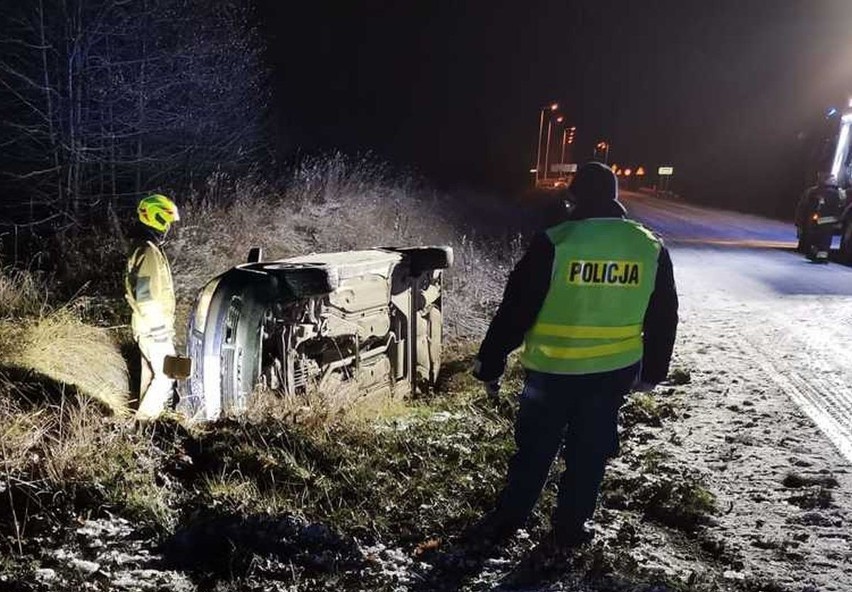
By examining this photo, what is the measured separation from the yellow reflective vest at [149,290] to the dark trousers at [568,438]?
2772mm

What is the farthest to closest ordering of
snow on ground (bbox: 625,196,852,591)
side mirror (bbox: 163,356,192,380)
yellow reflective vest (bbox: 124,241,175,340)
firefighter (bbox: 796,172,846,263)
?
firefighter (bbox: 796,172,846,263) < yellow reflective vest (bbox: 124,241,175,340) < side mirror (bbox: 163,356,192,380) < snow on ground (bbox: 625,196,852,591)

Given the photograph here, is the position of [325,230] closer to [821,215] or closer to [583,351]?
[583,351]

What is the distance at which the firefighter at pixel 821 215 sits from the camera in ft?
39.9

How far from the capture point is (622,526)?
3166 millimetres

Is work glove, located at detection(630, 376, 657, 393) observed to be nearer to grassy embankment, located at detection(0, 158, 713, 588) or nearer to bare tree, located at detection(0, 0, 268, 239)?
grassy embankment, located at detection(0, 158, 713, 588)

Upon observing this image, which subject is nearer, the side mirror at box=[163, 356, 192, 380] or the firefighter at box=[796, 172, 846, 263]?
the side mirror at box=[163, 356, 192, 380]

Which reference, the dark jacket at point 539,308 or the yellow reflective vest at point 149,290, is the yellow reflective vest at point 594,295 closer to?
the dark jacket at point 539,308

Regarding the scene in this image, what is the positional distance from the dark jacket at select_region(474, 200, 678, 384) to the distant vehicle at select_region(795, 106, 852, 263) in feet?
36.4

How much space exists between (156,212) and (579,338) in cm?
311

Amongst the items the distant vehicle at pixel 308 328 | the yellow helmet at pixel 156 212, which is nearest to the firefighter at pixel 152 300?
the yellow helmet at pixel 156 212

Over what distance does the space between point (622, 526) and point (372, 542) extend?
1.20 m

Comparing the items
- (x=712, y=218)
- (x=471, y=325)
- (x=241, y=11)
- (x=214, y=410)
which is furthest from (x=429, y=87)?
(x=214, y=410)

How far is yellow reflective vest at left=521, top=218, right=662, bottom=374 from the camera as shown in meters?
2.80

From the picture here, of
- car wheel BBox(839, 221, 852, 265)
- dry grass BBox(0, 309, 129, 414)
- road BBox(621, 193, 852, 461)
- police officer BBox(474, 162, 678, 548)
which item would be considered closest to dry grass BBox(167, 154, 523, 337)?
dry grass BBox(0, 309, 129, 414)
